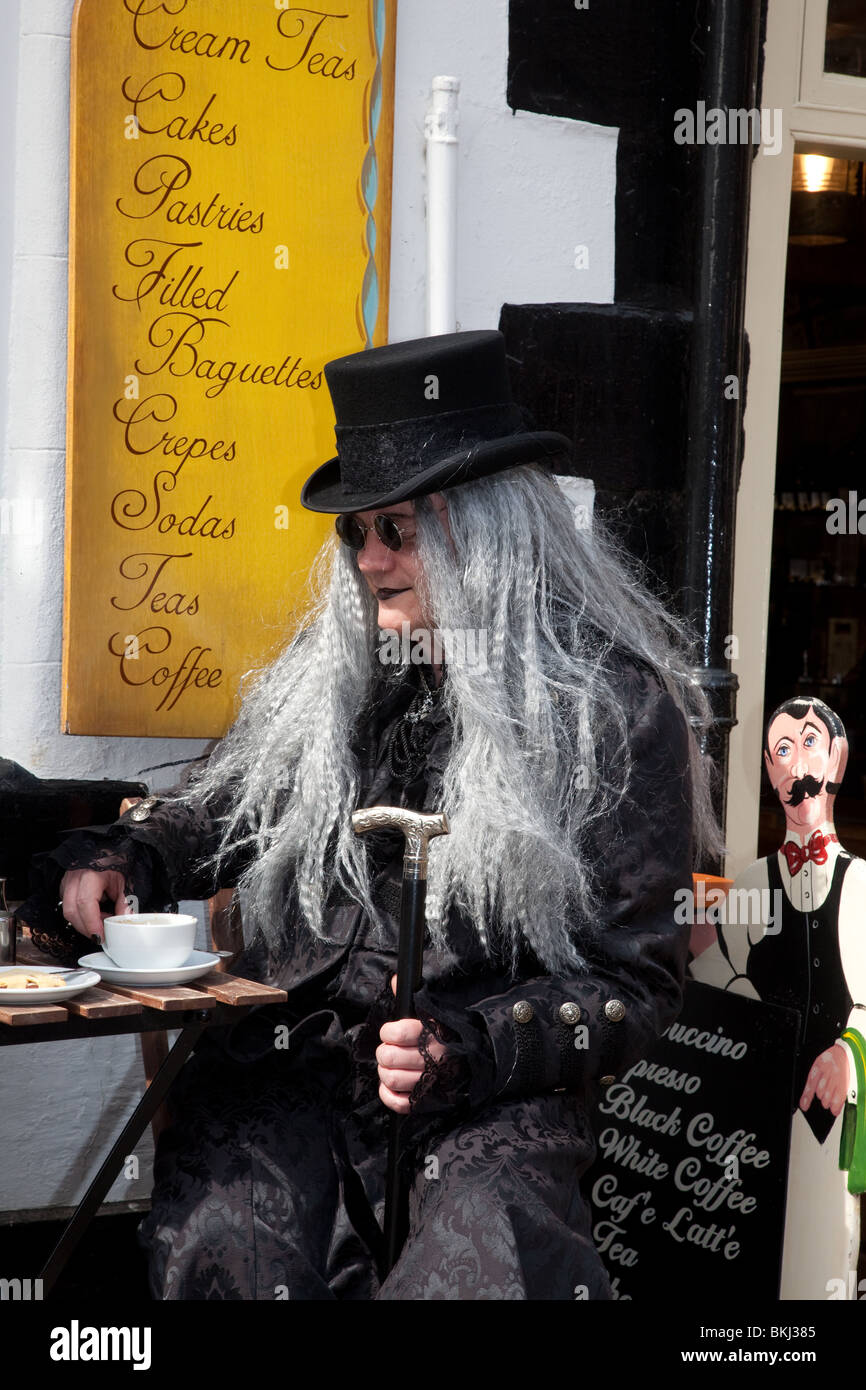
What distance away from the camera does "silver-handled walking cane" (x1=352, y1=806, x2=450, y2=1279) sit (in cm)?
191

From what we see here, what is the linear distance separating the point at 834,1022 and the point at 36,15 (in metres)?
2.38

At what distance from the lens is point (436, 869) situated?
213cm

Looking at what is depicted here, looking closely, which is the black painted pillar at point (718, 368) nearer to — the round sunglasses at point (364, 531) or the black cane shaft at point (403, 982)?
the round sunglasses at point (364, 531)

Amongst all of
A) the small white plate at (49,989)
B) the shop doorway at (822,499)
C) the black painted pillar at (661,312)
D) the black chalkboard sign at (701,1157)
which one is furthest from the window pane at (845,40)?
the shop doorway at (822,499)

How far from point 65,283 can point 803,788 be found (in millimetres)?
1722

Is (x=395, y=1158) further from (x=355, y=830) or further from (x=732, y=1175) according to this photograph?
(x=732, y=1175)

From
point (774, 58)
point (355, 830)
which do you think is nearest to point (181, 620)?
point (355, 830)

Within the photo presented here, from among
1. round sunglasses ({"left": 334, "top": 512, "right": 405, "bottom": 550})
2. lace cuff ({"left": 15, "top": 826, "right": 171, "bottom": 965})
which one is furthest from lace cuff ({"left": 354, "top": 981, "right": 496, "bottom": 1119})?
round sunglasses ({"left": 334, "top": 512, "right": 405, "bottom": 550})

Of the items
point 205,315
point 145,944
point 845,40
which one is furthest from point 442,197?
point 145,944

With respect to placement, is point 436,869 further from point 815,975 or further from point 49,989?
point 815,975

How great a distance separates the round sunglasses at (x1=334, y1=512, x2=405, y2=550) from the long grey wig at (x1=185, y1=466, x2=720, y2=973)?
0.04 meters

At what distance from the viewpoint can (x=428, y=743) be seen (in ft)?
7.48

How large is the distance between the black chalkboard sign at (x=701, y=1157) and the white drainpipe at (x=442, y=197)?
1.52 metres
